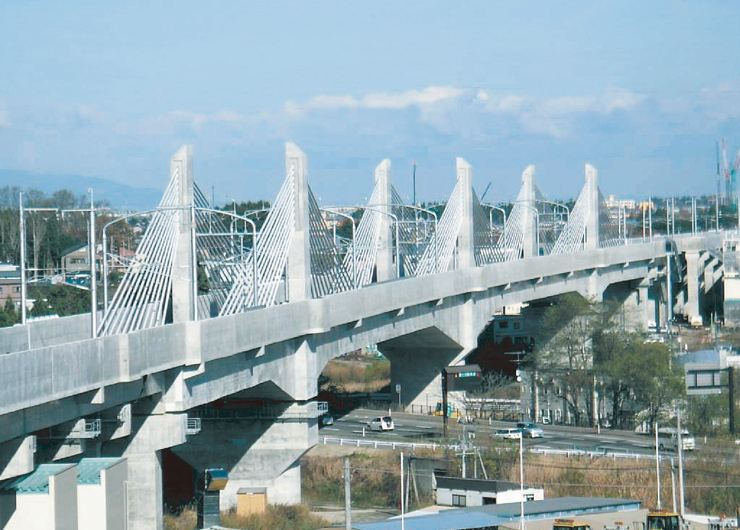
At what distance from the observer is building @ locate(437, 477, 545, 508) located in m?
44.7

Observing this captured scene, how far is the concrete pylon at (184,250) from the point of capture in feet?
128

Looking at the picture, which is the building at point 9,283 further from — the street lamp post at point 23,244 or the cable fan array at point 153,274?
the street lamp post at point 23,244

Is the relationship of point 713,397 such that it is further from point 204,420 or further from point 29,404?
point 29,404

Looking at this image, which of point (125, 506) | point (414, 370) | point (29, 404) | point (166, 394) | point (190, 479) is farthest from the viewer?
point (414, 370)

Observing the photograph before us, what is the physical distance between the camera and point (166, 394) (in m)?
38.3

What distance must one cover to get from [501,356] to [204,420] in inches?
1430

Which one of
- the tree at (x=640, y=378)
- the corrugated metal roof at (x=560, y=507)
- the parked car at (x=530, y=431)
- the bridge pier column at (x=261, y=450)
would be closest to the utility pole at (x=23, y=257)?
the bridge pier column at (x=261, y=450)

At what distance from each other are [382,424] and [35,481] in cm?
3071

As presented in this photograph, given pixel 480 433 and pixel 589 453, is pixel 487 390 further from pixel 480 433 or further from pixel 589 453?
pixel 589 453

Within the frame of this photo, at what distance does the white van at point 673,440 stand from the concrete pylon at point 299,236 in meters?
15.5

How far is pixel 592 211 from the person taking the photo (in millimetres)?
92500

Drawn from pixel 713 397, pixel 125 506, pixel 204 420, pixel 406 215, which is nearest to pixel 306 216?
pixel 204 420

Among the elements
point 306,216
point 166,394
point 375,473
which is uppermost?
point 306,216

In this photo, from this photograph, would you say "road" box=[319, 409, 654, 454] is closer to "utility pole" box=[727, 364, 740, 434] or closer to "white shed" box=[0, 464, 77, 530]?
"utility pole" box=[727, 364, 740, 434]
